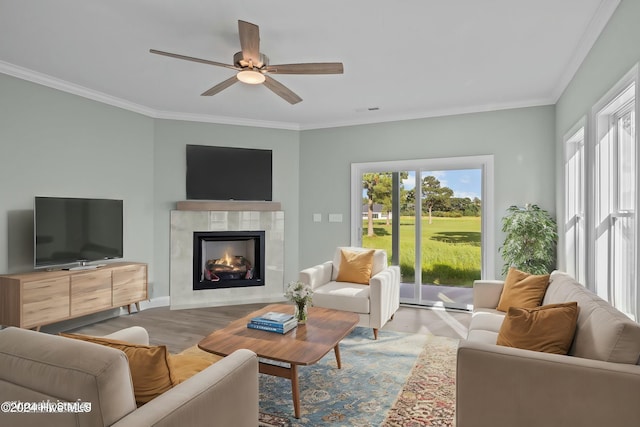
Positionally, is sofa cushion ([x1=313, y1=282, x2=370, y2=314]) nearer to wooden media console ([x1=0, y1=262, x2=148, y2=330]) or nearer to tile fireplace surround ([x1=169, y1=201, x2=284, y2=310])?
tile fireplace surround ([x1=169, y1=201, x2=284, y2=310])

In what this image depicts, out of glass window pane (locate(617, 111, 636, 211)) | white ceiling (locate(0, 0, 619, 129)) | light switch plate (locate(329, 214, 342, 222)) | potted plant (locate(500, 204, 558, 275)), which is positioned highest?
white ceiling (locate(0, 0, 619, 129))

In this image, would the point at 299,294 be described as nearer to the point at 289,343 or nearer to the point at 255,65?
the point at 289,343

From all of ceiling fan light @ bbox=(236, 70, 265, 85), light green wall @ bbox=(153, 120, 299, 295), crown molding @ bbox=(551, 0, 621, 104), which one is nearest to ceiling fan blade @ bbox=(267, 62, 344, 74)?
ceiling fan light @ bbox=(236, 70, 265, 85)

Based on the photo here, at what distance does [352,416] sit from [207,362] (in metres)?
1.03

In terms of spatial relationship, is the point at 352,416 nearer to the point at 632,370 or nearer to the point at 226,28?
the point at 632,370

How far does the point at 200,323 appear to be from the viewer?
14.4 ft

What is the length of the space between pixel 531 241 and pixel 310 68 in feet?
10.6

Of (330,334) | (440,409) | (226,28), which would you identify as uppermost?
(226,28)

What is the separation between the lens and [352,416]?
2.37 m

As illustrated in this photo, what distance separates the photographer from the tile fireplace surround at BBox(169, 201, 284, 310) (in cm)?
515

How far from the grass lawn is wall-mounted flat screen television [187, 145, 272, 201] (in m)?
2.11

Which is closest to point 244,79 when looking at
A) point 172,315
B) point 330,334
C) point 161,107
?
point 330,334

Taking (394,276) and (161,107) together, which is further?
(161,107)

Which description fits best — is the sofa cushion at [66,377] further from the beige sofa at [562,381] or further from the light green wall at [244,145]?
the light green wall at [244,145]
